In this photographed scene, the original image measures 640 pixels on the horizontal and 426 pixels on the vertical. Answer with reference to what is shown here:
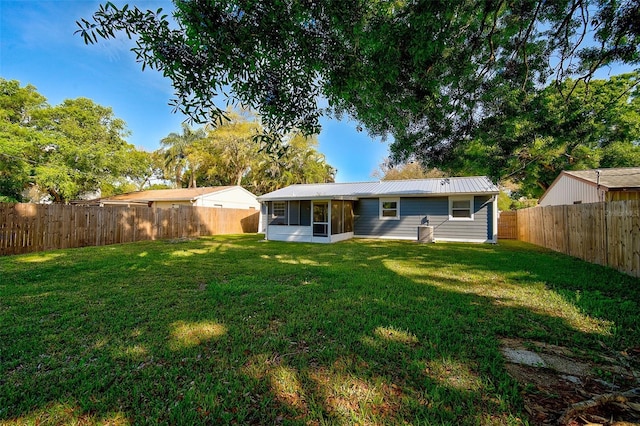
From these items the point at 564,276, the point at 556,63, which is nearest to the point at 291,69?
the point at 556,63

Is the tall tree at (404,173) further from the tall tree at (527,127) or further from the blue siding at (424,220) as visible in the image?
the tall tree at (527,127)

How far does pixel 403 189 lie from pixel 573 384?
13103 mm

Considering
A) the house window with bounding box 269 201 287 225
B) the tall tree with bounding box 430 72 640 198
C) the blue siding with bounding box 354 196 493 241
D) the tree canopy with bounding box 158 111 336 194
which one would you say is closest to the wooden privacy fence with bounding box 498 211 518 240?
the blue siding with bounding box 354 196 493 241

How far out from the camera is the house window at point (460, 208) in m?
13.2

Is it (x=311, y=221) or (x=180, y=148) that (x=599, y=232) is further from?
(x=180, y=148)

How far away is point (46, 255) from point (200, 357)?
9535 mm

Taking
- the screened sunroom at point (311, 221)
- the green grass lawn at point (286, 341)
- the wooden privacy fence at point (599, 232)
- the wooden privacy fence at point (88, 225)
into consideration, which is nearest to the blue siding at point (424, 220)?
the screened sunroom at point (311, 221)

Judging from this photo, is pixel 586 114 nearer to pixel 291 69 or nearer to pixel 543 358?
pixel 543 358

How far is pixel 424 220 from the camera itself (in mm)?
14008

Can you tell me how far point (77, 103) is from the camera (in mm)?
19062

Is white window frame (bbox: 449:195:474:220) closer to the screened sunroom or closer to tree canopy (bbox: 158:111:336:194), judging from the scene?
the screened sunroom

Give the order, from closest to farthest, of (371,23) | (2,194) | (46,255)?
(371,23) → (46,255) → (2,194)

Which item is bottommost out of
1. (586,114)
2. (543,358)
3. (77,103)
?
(543,358)

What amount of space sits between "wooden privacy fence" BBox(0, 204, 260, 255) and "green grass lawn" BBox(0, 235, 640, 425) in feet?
15.3
